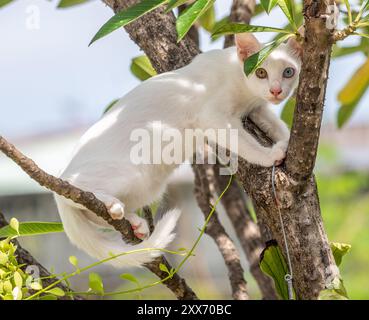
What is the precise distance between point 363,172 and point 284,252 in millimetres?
4506

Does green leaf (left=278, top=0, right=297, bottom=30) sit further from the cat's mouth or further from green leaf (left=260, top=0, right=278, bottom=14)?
the cat's mouth

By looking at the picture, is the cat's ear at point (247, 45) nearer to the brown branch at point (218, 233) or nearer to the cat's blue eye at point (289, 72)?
the cat's blue eye at point (289, 72)

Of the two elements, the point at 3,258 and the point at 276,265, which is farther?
the point at 276,265

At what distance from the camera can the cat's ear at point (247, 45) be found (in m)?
1.86

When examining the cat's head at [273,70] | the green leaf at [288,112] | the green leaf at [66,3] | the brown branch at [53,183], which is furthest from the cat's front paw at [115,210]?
the green leaf at [66,3]

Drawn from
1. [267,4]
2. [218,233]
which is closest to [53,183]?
[267,4]

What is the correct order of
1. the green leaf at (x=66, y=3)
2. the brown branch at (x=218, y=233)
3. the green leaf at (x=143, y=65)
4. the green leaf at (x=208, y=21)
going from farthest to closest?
1. the green leaf at (x=208, y=21)
2. the green leaf at (x=66, y=3)
3. the green leaf at (x=143, y=65)
4. the brown branch at (x=218, y=233)

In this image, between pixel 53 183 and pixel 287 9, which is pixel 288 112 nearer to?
pixel 287 9

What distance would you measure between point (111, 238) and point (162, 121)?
1.07ft

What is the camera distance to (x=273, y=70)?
1888 mm

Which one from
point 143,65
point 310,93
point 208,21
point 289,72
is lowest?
point 310,93

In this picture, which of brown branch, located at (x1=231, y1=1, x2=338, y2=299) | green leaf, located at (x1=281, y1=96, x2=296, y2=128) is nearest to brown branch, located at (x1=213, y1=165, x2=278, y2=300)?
green leaf, located at (x1=281, y1=96, x2=296, y2=128)

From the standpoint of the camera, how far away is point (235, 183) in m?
2.36
